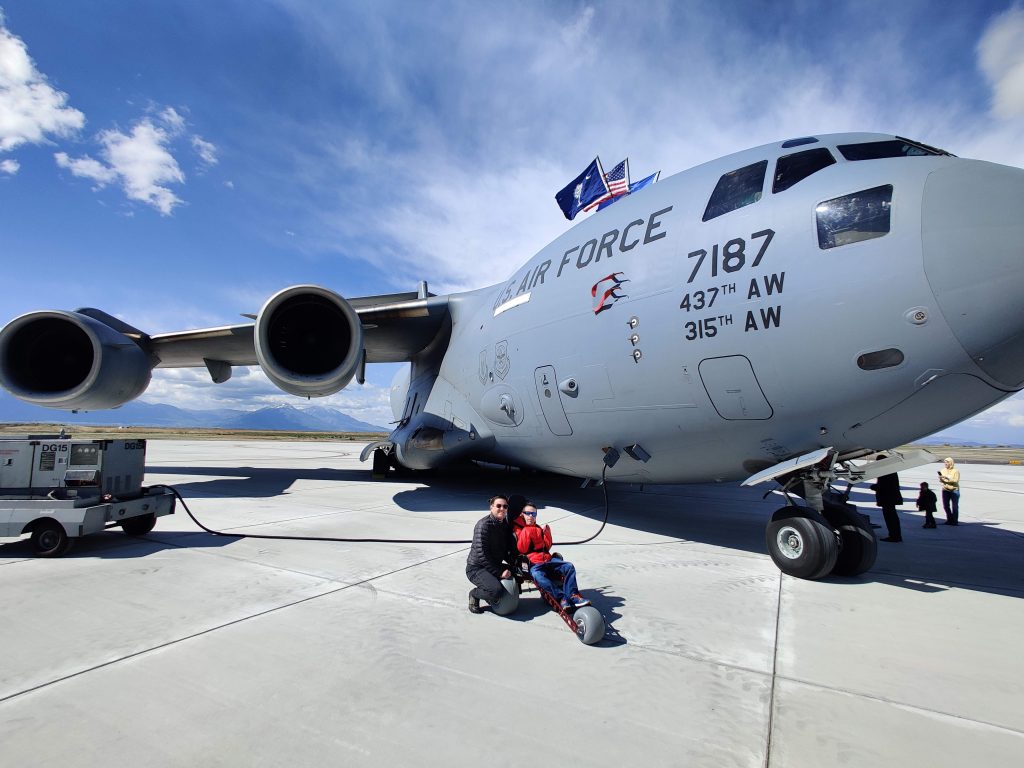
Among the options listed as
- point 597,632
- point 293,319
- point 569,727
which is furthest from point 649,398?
point 293,319

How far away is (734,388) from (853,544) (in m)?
1.76

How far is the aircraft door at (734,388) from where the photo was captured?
4.33m

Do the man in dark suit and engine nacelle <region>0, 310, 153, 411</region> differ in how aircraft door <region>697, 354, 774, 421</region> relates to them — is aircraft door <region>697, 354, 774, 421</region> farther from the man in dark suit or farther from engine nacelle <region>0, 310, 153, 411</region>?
engine nacelle <region>0, 310, 153, 411</region>

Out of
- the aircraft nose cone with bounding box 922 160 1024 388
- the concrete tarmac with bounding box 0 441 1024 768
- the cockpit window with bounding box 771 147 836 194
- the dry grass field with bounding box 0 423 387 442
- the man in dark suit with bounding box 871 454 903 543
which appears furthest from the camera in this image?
the dry grass field with bounding box 0 423 387 442

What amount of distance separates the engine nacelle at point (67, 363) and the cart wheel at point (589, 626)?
31.6 feet

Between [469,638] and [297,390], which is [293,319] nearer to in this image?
[297,390]

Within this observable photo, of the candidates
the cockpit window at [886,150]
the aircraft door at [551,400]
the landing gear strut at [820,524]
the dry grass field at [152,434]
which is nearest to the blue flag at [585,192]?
the aircraft door at [551,400]

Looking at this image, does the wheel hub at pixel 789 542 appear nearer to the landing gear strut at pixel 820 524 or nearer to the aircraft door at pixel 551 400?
the landing gear strut at pixel 820 524

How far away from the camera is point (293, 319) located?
9.47 meters

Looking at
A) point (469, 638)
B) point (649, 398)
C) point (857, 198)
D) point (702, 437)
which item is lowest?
point (469, 638)

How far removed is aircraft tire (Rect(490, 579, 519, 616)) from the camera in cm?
361

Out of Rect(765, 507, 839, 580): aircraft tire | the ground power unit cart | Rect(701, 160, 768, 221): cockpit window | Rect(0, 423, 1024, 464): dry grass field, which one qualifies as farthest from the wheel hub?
Rect(0, 423, 1024, 464): dry grass field

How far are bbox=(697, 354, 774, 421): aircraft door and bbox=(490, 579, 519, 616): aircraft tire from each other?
2343 millimetres

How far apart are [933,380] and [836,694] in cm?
228
